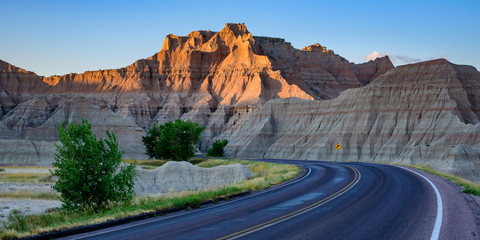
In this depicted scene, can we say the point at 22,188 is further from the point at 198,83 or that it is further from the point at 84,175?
the point at 198,83

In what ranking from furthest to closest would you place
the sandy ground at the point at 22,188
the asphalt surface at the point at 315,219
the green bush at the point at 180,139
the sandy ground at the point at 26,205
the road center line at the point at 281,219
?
the green bush at the point at 180,139
the sandy ground at the point at 22,188
the sandy ground at the point at 26,205
the road center line at the point at 281,219
the asphalt surface at the point at 315,219

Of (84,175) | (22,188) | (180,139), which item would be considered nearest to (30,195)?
(22,188)

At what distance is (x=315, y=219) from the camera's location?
13875mm

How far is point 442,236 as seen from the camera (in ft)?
36.0

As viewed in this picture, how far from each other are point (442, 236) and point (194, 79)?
504 ft

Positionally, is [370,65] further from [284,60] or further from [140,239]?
[140,239]

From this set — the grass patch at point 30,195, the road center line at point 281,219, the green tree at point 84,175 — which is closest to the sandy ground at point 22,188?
the grass patch at point 30,195

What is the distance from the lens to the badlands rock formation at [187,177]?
4538 cm

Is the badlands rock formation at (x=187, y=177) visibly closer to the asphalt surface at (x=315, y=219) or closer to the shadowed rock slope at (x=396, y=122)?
the asphalt surface at (x=315, y=219)

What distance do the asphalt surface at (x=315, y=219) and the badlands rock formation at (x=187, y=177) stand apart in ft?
84.9

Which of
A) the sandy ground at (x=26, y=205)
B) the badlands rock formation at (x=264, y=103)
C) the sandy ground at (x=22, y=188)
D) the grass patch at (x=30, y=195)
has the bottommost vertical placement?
the sandy ground at (x=22, y=188)

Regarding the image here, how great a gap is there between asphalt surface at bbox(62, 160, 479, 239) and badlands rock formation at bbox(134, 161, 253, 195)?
2589 centimetres

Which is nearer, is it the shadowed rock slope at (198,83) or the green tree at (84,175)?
the green tree at (84,175)

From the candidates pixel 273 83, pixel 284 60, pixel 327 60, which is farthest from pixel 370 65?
pixel 273 83
